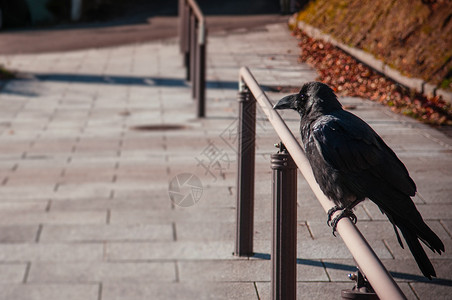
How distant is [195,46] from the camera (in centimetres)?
1077

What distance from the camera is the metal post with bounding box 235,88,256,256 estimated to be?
15.5 ft

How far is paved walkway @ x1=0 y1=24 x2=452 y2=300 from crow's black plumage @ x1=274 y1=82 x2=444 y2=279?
1.38ft

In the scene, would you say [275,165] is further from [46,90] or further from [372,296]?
[46,90]

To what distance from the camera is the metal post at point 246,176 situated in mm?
4738

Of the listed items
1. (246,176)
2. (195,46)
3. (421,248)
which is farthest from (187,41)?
(421,248)

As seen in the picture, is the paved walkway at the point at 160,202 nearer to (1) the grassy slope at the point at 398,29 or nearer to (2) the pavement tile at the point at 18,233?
(2) the pavement tile at the point at 18,233

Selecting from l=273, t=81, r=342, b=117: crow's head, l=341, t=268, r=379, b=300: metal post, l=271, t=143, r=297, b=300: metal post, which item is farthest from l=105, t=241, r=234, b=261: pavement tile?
l=341, t=268, r=379, b=300: metal post

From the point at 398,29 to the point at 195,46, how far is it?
5206 mm

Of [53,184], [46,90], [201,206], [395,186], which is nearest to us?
[395,186]

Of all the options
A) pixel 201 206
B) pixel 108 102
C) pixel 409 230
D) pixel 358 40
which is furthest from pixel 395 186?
pixel 108 102

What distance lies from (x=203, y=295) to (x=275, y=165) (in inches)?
54.8

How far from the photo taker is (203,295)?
4430 mm

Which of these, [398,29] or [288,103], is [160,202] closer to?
[398,29]

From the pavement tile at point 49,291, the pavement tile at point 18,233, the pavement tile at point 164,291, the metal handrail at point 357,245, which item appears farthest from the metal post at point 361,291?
the pavement tile at point 18,233
